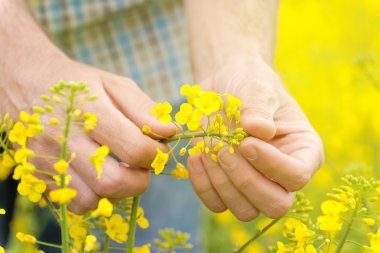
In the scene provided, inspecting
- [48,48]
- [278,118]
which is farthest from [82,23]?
[278,118]

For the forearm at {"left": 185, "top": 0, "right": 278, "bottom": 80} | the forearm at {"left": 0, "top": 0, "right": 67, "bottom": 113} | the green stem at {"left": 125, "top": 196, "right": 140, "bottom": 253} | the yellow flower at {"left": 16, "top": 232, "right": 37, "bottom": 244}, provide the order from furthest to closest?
the forearm at {"left": 185, "top": 0, "right": 278, "bottom": 80}, the forearm at {"left": 0, "top": 0, "right": 67, "bottom": 113}, the green stem at {"left": 125, "top": 196, "right": 140, "bottom": 253}, the yellow flower at {"left": 16, "top": 232, "right": 37, "bottom": 244}

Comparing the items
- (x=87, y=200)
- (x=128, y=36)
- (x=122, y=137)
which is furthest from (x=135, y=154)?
(x=128, y=36)

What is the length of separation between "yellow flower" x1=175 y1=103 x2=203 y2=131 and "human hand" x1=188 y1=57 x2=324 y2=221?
90 millimetres

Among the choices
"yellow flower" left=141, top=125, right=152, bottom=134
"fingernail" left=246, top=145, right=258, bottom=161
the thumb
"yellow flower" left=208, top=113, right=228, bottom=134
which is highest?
the thumb

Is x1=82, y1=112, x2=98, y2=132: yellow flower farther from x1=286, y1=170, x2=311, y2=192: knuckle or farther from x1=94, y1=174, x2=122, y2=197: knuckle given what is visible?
x1=286, y1=170, x2=311, y2=192: knuckle

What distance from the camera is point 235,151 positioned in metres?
1.27

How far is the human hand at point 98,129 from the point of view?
127cm

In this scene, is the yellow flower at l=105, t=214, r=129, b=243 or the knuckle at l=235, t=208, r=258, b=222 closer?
the yellow flower at l=105, t=214, r=129, b=243

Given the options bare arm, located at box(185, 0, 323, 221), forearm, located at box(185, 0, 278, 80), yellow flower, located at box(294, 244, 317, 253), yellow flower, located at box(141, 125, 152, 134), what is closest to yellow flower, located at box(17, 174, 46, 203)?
yellow flower, located at box(141, 125, 152, 134)

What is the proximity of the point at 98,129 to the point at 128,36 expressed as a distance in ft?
3.22

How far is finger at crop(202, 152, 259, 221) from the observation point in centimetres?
132

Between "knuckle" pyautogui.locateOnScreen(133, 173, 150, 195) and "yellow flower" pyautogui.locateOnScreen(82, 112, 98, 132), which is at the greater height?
"yellow flower" pyautogui.locateOnScreen(82, 112, 98, 132)

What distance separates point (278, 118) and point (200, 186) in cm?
21

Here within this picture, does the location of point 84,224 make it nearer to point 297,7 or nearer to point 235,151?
point 235,151
